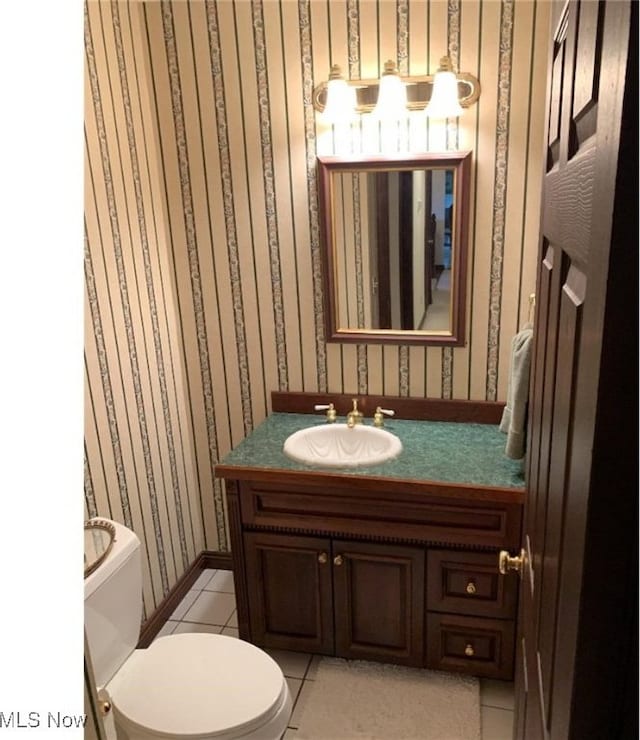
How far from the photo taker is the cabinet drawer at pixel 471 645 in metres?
1.97

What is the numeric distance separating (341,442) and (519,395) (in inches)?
29.5

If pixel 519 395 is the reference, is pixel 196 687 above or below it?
below

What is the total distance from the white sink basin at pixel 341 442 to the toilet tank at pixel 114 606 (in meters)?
0.66

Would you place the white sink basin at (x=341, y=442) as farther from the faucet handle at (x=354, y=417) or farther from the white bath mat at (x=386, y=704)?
the white bath mat at (x=386, y=704)

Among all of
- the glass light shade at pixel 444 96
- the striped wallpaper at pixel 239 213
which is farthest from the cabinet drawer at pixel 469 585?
the glass light shade at pixel 444 96

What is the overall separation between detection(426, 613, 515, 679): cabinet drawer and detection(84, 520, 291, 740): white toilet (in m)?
0.64

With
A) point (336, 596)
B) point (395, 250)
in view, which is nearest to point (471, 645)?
point (336, 596)

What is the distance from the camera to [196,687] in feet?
5.15

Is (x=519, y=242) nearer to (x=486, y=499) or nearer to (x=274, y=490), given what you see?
(x=486, y=499)

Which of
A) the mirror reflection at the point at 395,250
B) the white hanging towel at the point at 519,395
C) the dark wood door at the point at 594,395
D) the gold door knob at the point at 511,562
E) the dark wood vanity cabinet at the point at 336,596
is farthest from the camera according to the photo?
the mirror reflection at the point at 395,250

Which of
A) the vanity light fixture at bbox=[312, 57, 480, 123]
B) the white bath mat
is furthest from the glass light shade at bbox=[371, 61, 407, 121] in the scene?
the white bath mat

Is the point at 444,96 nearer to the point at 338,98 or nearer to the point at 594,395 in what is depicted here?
the point at 338,98

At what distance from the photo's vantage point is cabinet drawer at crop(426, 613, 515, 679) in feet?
6.45
